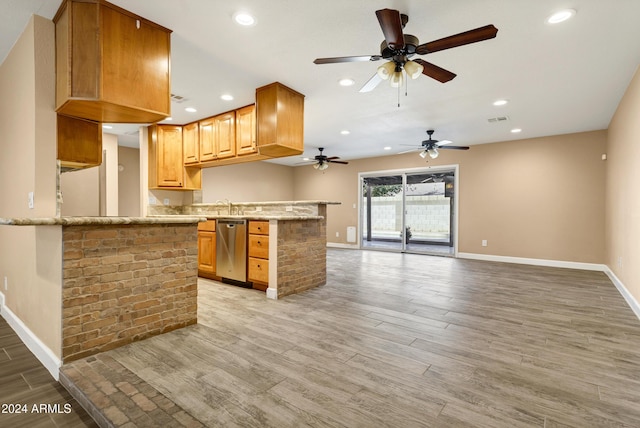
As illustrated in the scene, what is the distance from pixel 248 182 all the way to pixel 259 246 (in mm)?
4703

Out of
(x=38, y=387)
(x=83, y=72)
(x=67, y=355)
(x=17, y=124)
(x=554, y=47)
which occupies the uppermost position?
(x=554, y=47)

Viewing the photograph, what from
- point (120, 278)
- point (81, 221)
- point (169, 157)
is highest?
point (169, 157)

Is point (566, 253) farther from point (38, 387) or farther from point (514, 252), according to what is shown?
point (38, 387)

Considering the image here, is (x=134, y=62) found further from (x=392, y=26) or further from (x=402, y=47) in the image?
(x=402, y=47)

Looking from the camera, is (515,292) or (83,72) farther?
(515,292)

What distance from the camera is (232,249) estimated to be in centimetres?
412

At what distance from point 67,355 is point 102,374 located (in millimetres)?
319

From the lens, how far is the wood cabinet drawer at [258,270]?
3.74 meters

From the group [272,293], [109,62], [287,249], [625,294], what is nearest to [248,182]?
[287,249]

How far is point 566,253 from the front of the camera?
18.8 ft

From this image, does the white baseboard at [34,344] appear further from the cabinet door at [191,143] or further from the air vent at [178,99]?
the cabinet door at [191,143]

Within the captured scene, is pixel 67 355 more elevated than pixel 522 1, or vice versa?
pixel 522 1

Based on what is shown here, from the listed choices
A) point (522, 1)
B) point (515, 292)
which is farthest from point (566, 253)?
point (522, 1)

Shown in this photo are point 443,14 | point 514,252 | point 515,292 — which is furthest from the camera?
point 514,252
